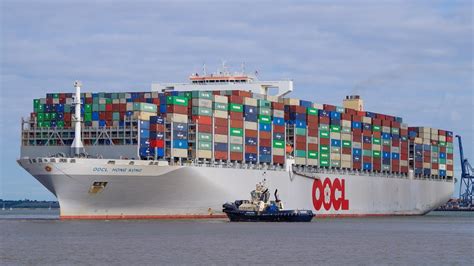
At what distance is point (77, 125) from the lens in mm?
74188

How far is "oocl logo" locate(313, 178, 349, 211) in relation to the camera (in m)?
94.8

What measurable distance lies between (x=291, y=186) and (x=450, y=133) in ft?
122

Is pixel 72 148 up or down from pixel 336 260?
up

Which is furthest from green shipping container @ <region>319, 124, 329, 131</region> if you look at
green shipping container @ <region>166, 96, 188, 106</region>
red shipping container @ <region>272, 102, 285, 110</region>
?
green shipping container @ <region>166, 96, 188, 106</region>

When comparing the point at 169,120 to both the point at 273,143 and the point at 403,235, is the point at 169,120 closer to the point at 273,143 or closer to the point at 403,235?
the point at 273,143

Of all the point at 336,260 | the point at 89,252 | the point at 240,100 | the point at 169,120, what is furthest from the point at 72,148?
the point at 336,260

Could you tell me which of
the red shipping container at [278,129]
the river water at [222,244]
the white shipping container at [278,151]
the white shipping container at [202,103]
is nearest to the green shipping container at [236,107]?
the white shipping container at [202,103]

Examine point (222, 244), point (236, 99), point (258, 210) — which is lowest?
point (222, 244)

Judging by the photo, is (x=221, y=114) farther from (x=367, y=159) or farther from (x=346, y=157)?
(x=367, y=159)

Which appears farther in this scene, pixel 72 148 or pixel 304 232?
pixel 72 148

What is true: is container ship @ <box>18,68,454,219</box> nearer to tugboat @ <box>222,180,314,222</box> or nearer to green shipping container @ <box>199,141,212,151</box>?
green shipping container @ <box>199,141,212,151</box>

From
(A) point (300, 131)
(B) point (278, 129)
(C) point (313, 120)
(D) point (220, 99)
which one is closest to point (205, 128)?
(D) point (220, 99)

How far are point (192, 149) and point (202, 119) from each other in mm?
2336

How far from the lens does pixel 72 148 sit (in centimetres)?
7488
